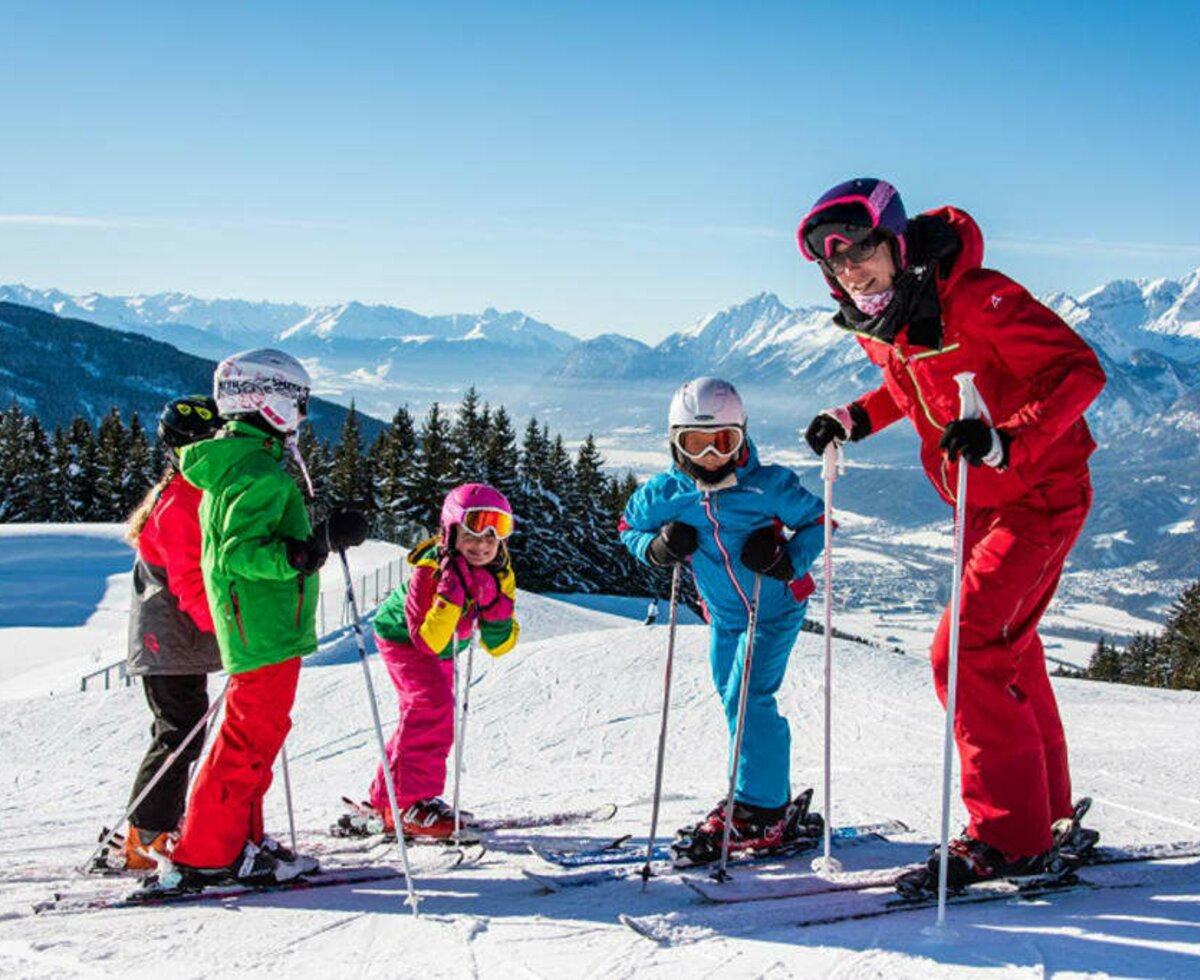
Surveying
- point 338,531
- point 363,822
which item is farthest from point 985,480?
point 363,822

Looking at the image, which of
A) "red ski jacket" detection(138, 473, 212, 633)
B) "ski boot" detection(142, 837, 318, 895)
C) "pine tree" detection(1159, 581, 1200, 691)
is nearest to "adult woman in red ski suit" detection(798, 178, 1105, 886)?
"ski boot" detection(142, 837, 318, 895)

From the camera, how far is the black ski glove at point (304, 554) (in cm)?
411

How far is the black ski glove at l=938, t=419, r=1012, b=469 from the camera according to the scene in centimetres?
352

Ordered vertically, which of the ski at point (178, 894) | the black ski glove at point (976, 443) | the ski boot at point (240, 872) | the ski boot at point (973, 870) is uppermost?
the black ski glove at point (976, 443)

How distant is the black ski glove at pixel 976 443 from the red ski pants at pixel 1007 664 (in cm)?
41

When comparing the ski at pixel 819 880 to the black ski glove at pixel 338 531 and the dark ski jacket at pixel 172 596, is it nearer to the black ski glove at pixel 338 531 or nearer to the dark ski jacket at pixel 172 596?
the black ski glove at pixel 338 531

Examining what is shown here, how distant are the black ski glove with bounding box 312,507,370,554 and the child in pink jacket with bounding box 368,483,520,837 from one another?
96 centimetres

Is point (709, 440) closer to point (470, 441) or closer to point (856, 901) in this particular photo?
point (856, 901)

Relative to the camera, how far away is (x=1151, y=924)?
3.54 meters

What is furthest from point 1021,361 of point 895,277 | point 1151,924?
point 1151,924

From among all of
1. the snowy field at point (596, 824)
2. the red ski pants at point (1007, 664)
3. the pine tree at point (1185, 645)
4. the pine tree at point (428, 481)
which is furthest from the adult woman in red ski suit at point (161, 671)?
the pine tree at point (428, 481)

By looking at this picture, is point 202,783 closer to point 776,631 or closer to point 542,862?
point 542,862

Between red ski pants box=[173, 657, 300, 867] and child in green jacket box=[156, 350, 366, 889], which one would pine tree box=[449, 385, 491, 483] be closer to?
child in green jacket box=[156, 350, 366, 889]

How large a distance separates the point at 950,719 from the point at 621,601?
28.4 metres
